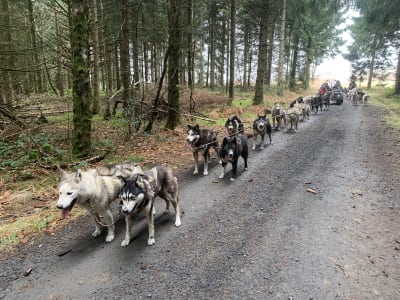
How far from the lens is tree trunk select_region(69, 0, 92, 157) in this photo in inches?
302

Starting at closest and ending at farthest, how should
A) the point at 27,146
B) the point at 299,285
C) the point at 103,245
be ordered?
the point at 299,285, the point at 103,245, the point at 27,146

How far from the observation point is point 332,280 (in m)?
3.63

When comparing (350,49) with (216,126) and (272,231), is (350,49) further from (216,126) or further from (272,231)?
(272,231)

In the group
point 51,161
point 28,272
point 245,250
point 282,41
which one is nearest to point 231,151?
point 245,250

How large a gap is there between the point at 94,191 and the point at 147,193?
953 mm

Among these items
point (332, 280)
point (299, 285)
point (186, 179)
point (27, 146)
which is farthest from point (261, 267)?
point (27, 146)

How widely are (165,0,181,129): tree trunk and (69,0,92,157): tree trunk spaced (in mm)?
4158

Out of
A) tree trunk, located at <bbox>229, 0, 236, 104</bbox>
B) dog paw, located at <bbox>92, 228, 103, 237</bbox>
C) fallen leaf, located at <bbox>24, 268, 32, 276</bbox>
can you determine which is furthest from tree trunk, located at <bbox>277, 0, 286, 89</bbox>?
fallen leaf, located at <bbox>24, 268, 32, 276</bbox>

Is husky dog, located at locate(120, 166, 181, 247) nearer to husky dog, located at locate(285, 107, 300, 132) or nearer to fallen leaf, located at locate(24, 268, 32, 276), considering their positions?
fallen leaf, located at locate(24, 268, 32, 276)

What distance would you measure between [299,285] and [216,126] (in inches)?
419

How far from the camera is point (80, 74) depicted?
25.8 feet

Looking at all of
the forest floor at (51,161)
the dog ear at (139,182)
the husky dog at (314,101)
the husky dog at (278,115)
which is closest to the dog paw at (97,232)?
Answer: the forest floor at (51,161)

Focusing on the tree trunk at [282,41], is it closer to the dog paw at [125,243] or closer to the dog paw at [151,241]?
the dog paw at [151,241]

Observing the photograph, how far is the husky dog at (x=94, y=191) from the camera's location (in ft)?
13.6
